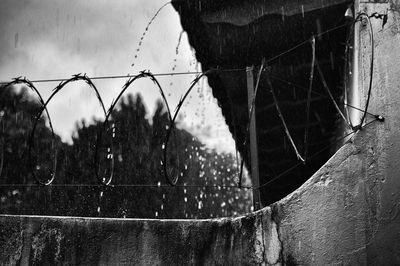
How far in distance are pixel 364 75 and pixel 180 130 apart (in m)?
19.5

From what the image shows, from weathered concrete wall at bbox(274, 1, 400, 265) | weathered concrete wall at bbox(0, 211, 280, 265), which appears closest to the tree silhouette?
weathered concrete wall at bbox(0, 211, 280, 265)

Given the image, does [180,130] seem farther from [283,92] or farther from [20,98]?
[283,92]

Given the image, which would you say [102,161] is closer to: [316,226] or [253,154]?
[253,154]

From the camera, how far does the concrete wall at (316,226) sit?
10.6 ft

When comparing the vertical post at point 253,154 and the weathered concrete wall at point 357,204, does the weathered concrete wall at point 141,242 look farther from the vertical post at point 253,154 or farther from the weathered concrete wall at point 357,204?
the vertical post at point 253,154

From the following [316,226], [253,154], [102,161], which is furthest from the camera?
[102,161]

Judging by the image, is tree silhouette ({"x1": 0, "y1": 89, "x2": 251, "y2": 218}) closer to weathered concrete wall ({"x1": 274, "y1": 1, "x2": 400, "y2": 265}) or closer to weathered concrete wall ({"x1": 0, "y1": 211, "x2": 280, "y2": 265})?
weathered concrete wall ({"x1": 0, "y1": 211, "x2": 280, "y2": 265})

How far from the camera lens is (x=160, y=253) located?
3.54m

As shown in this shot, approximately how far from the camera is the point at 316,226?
10.7ft

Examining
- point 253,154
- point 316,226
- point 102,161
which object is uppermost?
point 102,161

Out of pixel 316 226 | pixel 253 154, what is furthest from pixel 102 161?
pixel 316 226

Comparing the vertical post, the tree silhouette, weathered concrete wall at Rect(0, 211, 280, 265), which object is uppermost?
the tree silhouette

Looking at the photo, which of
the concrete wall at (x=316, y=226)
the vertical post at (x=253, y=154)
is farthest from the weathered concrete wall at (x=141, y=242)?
the vertical post at (x=253, y=154)

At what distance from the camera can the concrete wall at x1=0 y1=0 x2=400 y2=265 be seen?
127 inches
